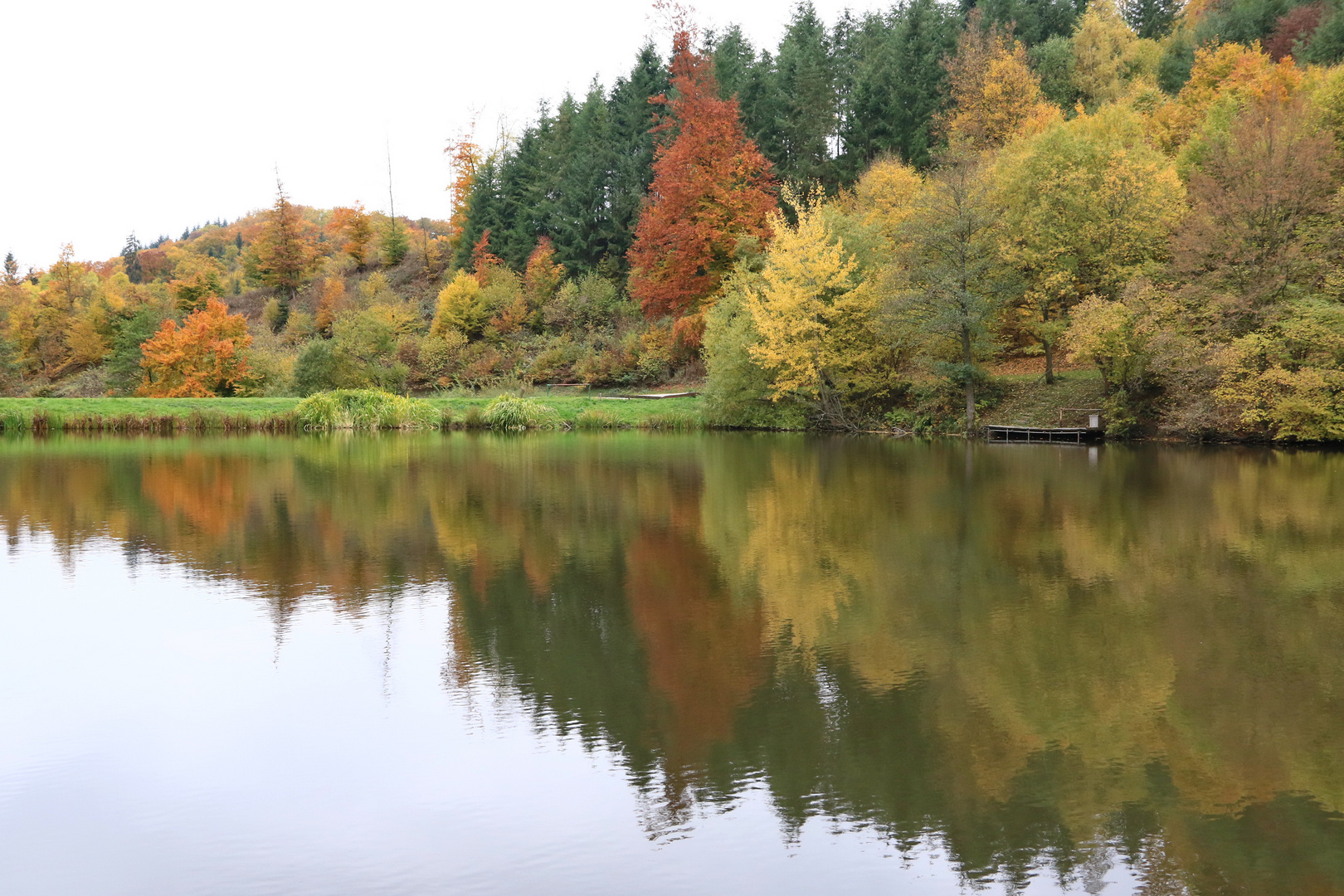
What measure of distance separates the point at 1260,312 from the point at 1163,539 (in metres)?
21.7

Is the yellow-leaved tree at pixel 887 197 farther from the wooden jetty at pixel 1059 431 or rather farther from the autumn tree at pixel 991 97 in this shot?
the wooden jetty at pixel 1059 431

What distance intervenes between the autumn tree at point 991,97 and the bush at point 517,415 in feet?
84.7

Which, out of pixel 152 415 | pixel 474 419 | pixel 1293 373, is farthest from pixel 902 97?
pixel 152 415

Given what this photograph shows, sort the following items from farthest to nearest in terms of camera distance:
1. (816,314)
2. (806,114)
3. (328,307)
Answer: (328,307) → (806,114) → (816,314)

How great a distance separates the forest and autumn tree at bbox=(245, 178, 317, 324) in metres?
0.48

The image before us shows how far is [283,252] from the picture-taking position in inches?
2869

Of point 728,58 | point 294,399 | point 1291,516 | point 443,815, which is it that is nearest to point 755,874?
point 443,815

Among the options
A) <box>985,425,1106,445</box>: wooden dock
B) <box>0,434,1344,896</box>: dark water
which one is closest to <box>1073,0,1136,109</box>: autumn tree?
<box>985,425,1106,445</box>: wooden dock

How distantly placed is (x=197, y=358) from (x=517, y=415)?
662 inches

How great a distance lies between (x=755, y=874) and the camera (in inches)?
161

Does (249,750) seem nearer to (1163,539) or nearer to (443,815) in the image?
(443,815)

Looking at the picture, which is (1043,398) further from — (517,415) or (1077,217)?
(517,415)

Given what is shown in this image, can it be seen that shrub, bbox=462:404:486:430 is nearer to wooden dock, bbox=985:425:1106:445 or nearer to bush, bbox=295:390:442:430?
bush, bbox=295:390:442:430

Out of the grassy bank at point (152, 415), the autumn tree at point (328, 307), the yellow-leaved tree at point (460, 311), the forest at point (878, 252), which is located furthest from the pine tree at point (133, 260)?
the grassy bank at point (152, 415)
